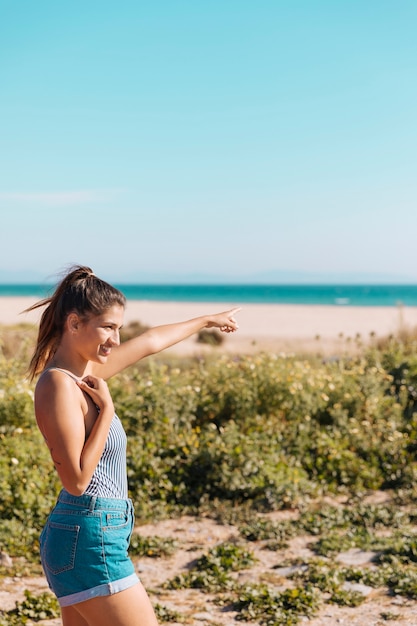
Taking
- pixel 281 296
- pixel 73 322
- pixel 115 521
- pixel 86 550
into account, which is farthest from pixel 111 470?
pixel 281 296

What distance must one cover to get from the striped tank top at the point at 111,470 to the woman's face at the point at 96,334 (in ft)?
0.35

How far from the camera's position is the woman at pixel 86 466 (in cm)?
238

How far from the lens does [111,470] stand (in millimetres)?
2568

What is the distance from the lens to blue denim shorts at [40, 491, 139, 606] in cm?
243

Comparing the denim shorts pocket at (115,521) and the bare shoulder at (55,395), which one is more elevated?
the bare shoulder at (55,395)

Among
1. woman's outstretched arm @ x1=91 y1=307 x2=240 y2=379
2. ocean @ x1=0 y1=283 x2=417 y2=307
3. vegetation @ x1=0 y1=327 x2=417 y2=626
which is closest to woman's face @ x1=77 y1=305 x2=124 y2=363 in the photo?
woman's outstretched arm @ x1=91 y1=307 x2=240 y2=379

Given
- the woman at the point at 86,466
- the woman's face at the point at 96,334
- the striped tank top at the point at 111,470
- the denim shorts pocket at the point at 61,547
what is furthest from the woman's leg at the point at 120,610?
the woman's face at the point at 96,334

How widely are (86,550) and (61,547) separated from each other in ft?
0.28

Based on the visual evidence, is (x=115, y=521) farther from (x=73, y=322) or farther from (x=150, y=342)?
(x=150, y=342)

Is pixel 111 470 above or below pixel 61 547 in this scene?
above

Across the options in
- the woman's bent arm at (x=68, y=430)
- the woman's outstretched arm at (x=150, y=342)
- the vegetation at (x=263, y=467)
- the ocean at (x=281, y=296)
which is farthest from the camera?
the ocean at (x=281, y=296)

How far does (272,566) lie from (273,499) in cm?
115

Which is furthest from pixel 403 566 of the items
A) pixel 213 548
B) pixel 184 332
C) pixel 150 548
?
pixel 184 332

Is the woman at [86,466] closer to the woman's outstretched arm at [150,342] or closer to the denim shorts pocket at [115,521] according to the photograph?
the denim shorts pocket at [115,521]
